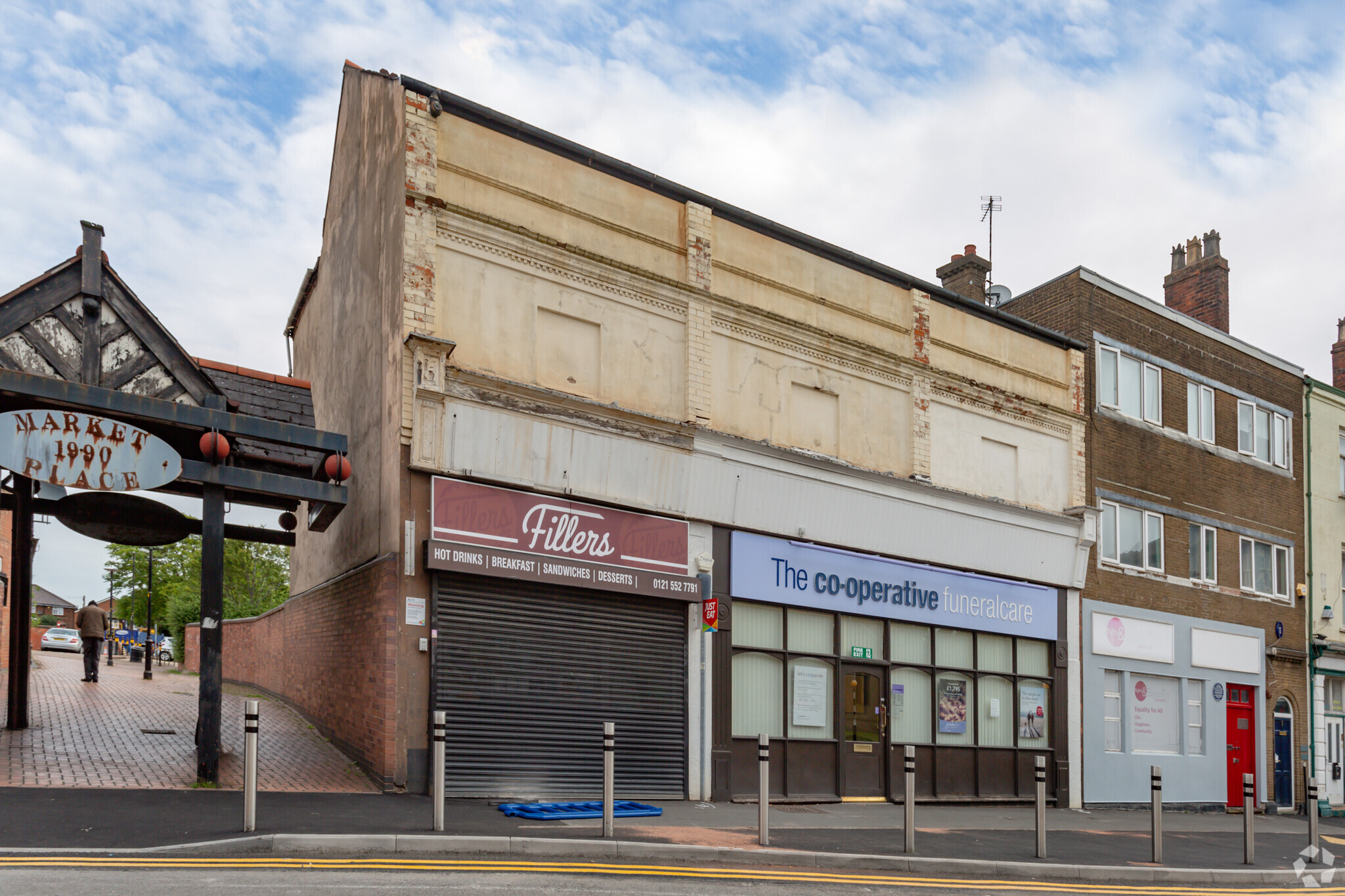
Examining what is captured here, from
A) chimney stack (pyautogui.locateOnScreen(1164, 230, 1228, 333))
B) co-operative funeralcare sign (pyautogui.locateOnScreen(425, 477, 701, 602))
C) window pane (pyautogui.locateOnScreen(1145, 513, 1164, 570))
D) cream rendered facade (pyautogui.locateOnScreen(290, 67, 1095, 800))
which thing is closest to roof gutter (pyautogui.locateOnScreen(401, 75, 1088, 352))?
cream rendered facade (pyautogui.locateOnScreen(290, 67, 1095, 800))

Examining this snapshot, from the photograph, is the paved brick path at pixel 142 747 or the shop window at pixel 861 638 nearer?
the paved brick path at pixel 142 747

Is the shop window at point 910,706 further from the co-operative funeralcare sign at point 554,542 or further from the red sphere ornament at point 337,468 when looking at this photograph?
the red sphere ornament at point 337,468

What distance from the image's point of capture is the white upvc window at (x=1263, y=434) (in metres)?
27.5

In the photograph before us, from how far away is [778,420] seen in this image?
60.2 ft

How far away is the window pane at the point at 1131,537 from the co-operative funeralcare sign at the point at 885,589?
2.74m

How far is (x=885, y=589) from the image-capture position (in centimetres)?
1928

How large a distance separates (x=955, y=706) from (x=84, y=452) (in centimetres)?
1492

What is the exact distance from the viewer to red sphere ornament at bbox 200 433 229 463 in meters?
12.5

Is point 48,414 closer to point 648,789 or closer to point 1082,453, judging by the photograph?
point 648,789

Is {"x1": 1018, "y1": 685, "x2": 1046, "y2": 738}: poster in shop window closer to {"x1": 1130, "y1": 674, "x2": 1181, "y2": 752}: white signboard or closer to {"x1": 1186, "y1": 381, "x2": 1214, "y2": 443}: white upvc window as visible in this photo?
{"x1": 1130, "y1": 674, "x2": 1181, "y2": 752}: white signboard

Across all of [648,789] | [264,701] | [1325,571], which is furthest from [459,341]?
[1325,571]

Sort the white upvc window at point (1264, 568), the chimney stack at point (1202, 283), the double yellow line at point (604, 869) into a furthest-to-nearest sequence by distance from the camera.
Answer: the chimney stack at point (1202, 283)
the white upvc window at point (1264, 568)
the double yellow line at point (604, 869)

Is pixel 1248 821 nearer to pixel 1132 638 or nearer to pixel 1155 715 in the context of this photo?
pixel 1132 638

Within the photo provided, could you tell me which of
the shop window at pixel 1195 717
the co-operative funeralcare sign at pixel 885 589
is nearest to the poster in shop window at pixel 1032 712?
the co-operative funeralcare sign at pixel 885 589
